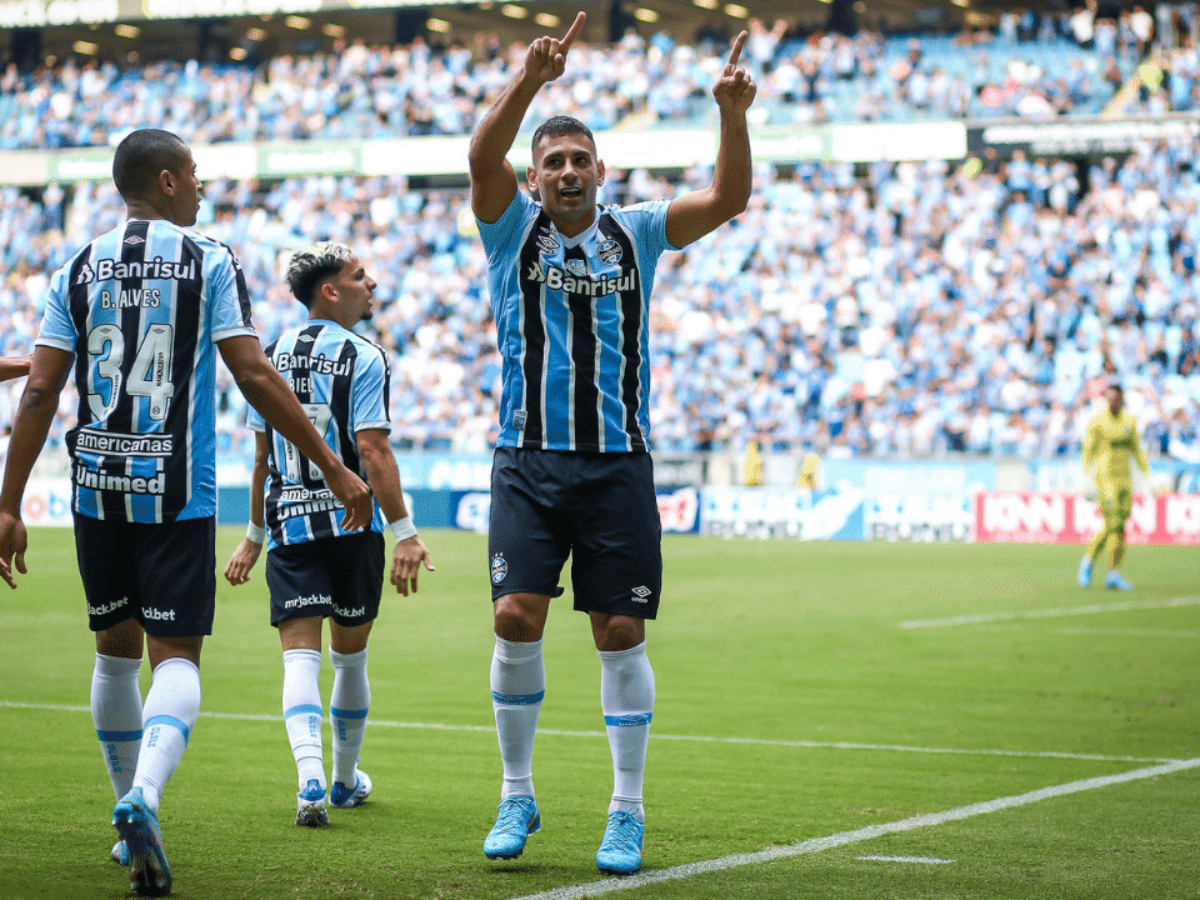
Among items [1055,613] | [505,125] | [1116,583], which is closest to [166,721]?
[505,125]

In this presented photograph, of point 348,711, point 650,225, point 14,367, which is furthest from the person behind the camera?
point 348,711

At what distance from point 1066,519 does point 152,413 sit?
2371cm

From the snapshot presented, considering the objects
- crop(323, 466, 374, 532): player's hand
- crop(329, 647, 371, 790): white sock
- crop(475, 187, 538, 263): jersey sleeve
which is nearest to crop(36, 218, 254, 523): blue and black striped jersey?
crop(323, 466, 374, 532): player's hand

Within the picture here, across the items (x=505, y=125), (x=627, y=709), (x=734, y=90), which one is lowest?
(x=627, y=709)

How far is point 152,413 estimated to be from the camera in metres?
4.79

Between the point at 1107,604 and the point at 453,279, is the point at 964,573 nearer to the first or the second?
the point at 1107,604

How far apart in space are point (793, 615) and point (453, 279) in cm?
2303

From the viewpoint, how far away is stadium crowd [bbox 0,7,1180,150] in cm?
3538

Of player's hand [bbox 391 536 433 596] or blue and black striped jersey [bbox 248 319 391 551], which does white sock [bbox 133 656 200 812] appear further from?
blue and black striped jersey [bbox 248 319 391 551]

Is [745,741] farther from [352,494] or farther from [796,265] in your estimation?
[796,265]

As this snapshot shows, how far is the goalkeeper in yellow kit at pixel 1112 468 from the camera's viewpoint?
60.7 feet

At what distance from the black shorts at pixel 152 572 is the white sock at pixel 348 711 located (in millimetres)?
1411

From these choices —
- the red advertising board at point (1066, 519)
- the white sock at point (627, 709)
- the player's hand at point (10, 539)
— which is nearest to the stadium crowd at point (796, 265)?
the red advertising board at point (1066, 519)

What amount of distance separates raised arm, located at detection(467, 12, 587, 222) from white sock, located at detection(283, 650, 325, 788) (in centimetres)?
192
